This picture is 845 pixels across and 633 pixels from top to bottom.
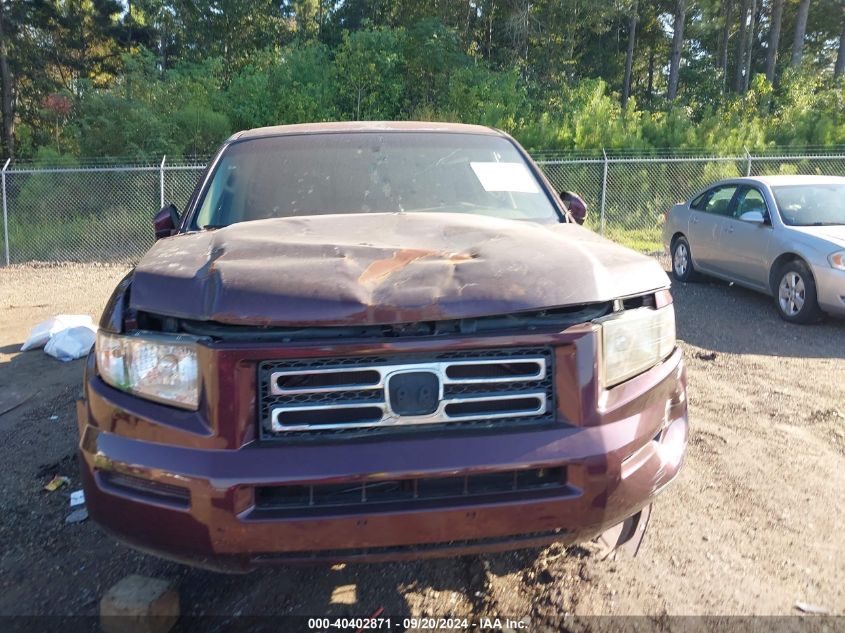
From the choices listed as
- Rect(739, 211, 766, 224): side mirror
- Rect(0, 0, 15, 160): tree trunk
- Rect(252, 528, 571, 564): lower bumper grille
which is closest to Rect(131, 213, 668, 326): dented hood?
Rect(252, 528, 571, 564): lower bumper grille

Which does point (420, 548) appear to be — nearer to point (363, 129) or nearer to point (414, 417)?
point (414, 417)

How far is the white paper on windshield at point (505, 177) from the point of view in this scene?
13.2 ft

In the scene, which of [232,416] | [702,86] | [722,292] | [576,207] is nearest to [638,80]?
[702,86]

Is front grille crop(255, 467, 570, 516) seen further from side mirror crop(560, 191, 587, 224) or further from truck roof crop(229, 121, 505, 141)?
truck roof crop(229, 121, 505, 141)

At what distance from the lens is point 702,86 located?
33.2 meters

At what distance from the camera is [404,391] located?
2.29 m

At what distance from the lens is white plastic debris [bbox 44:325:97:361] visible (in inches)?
253

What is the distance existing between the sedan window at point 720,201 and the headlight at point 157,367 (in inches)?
337

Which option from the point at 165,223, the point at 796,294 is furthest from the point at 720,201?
the point at 165,223

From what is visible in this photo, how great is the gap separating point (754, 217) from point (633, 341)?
6.74 metres

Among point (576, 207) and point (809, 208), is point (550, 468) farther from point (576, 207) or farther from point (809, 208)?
point (809, 208)

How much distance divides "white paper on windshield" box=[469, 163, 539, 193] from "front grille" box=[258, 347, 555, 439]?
73.8 inches

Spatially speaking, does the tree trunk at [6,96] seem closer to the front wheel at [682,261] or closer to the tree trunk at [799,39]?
the front wheel at [682,261]

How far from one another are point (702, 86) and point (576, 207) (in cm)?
3281
